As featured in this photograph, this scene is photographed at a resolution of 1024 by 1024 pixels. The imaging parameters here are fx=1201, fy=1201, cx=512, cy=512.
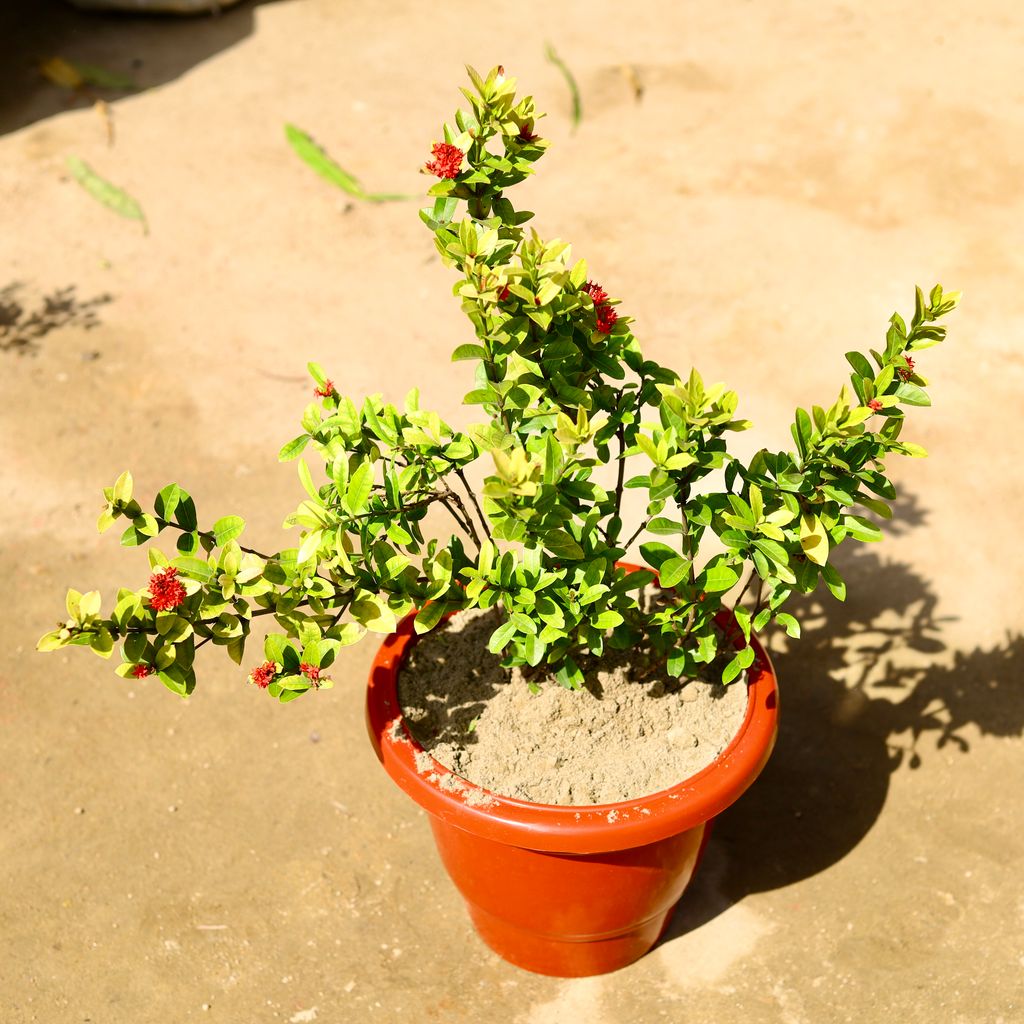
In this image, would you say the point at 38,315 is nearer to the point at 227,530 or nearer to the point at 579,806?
the point at 227,530

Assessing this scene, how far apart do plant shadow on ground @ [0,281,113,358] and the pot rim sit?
3.45 meters

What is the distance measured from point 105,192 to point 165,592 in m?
5.02

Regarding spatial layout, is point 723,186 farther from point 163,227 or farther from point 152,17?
point 152,17

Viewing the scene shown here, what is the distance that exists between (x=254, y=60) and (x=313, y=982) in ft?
20.5

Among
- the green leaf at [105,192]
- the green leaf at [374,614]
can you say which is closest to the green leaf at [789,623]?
the green leaf at [374,614]

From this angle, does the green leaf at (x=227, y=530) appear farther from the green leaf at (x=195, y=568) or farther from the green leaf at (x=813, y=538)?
the green leaf at (x=813, y=538)

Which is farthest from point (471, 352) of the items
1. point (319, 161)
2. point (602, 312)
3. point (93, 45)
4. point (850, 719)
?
point (93, 45)

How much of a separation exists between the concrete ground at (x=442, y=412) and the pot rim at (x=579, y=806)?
0.80 m

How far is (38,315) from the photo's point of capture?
225 inches

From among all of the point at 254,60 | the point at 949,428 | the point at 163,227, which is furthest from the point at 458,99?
the point at 949,428

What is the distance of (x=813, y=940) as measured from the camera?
3248 millimetres

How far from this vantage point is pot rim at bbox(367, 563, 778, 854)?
255 centimetres

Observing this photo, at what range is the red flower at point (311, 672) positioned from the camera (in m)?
2.34

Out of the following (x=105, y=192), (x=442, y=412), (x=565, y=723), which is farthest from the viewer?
(x=105, y=192)
